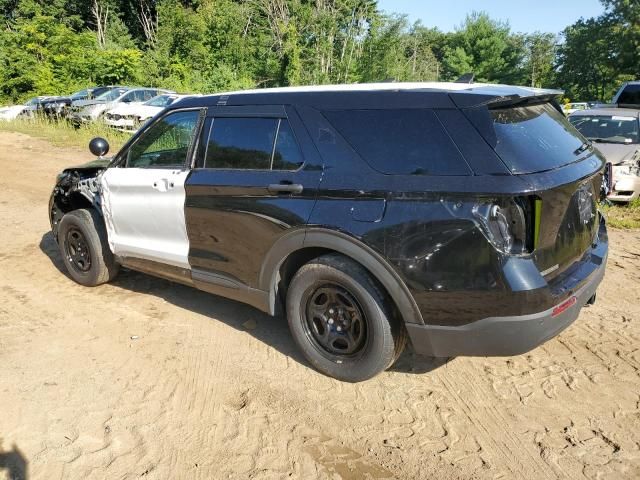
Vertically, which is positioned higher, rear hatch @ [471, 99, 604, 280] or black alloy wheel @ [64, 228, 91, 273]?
rear hatch @ [471, 99, 604, 280]

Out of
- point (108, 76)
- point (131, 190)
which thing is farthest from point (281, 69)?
point (131, 190)

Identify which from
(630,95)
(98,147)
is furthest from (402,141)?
(630,95)

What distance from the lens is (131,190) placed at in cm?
435

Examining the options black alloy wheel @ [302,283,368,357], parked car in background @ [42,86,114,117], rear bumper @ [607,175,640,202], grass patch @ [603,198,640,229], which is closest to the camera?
black alloy wheel @ [302,283,368,357]

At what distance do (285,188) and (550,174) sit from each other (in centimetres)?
152

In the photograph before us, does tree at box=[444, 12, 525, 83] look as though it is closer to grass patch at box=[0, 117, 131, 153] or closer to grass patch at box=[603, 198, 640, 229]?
grass patch at box=[0, 117, 131, 153]

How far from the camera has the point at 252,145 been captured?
362cm

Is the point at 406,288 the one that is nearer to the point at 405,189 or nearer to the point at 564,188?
the point at 405,189

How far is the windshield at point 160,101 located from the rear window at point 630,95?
43.2ft

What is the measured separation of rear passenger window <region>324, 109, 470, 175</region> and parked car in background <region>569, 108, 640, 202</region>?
5240mm

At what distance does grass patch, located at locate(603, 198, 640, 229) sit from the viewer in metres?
7.01

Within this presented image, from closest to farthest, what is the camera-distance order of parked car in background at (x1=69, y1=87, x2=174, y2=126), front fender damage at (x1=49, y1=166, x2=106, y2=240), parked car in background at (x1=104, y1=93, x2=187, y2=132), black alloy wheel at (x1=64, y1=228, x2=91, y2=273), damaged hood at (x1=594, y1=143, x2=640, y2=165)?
front fender damage at (x1=49, y1=166, x2=106, y2=240) → black alloy wheel at (x1=64, y1=228, x2=91, y2=273) → damaged hood at (x1=594, y1=143, x2=640, y2=165) → parked car in background at (x1=104, y1=93, x2=187, y2=132) → parked car in background at (x1=69, y1=87, x2=174, y2=126)

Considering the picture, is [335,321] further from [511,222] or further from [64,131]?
[64,131]

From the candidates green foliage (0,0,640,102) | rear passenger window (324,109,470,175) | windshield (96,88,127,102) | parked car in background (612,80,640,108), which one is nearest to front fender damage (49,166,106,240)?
rear passenger window (324,109,470,175)
